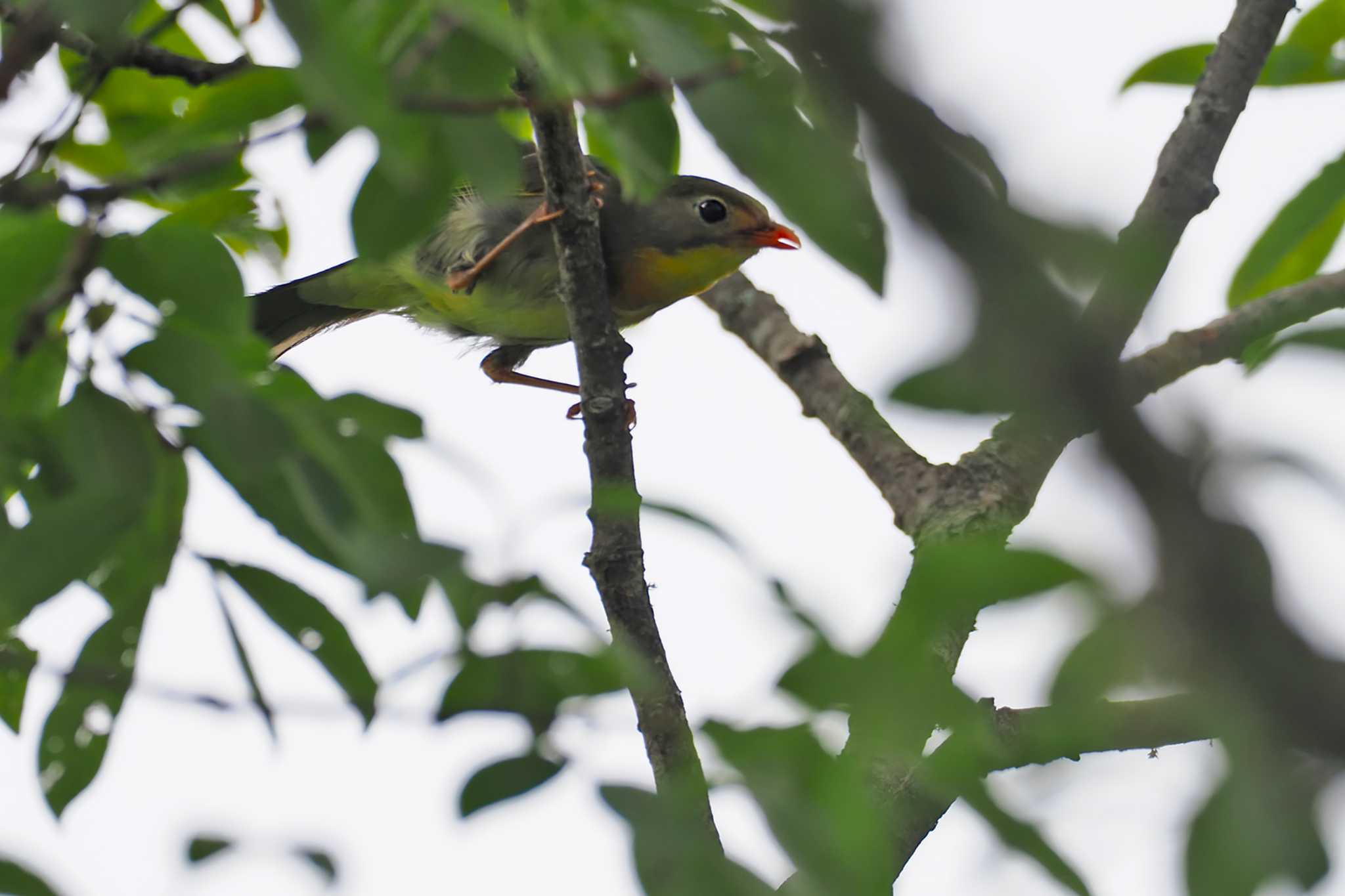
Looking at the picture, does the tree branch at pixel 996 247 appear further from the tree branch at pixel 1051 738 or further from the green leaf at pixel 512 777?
the green leaf at pixel 512 777

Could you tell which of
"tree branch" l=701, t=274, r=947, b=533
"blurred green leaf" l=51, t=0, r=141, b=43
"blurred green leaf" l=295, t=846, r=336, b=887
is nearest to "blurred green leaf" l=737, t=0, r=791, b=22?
"blurred green leaf" l=51, t=0, r=141, b=43

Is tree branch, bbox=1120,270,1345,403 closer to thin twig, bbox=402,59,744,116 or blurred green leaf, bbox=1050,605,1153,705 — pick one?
thin twig, bbox=402,59,744,116

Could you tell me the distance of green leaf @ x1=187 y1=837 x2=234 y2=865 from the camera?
1.79 metres

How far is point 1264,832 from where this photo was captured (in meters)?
0.93

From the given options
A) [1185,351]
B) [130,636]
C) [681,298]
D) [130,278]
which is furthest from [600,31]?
[681,298]

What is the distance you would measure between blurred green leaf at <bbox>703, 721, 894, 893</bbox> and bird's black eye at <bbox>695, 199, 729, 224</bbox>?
429 cm

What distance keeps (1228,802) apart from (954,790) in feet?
1.19

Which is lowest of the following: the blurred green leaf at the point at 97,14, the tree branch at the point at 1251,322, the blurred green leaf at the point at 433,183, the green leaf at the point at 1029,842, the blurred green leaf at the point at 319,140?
the green leaf at the point at 1029,842

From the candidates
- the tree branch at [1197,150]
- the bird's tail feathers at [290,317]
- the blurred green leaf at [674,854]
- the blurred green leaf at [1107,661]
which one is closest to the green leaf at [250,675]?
the blurred green leaf at [674,854]

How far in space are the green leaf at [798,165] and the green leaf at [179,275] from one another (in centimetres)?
63

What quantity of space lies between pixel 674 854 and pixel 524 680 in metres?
0.30

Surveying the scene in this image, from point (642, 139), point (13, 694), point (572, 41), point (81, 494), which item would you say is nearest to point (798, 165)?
point (572, 41)

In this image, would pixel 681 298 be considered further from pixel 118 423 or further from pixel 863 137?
pixel 863 137

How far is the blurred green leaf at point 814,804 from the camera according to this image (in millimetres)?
1259
